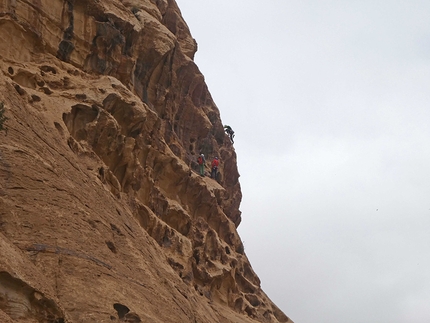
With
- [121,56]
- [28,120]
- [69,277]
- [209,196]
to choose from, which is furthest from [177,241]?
[69,277]

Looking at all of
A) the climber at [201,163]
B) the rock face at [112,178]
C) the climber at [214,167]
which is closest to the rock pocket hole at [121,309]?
Answer: the rock face at [112,178]

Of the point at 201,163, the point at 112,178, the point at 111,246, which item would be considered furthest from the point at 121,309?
the point at 201,163

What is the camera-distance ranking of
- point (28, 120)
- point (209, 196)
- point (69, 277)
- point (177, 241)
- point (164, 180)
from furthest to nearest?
1. point (209, 196)
2. point (164, 180)
3. point (177, 241)
4. point (28, 120)
5. point (69, 277)

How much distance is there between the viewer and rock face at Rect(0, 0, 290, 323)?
1596 cm

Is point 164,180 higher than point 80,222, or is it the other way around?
point 164,180

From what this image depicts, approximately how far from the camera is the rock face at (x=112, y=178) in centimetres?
1596

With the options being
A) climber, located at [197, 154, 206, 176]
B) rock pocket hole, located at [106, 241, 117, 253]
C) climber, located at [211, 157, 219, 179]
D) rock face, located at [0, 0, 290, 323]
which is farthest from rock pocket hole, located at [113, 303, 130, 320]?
climber, located at [211, 157, 219, 179]

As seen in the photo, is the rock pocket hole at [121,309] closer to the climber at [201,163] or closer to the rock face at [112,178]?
the rock face at [112,178]

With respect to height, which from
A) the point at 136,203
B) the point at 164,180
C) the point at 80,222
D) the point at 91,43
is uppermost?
the point at 91,43

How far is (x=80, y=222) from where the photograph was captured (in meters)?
18.0

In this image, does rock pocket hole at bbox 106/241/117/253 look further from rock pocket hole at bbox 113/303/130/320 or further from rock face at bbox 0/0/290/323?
rock pocket hole at bbox 113/303/130/320

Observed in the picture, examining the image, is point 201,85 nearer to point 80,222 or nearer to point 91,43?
point 91,43

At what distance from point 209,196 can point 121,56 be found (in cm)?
933

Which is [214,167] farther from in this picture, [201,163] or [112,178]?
[112,178]
